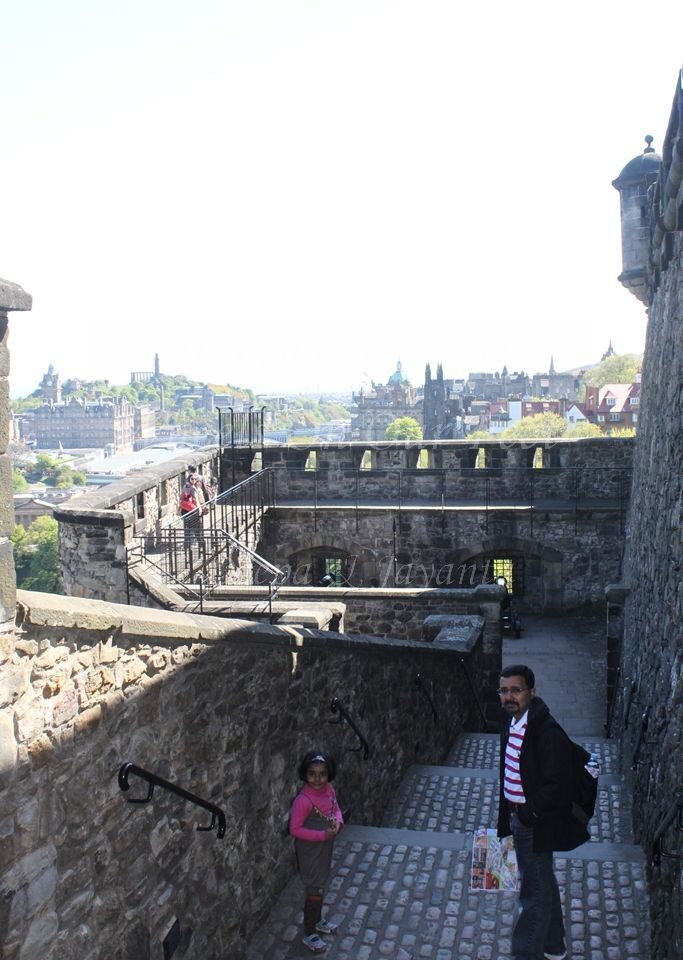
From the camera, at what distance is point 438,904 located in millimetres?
6230

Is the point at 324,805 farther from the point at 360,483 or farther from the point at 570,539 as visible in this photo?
the point at 360,483

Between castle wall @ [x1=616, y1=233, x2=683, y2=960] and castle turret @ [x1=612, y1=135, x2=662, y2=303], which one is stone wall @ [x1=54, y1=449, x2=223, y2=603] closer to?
castle wall @ [x1=616, y1=233, x2=683, y2=960]

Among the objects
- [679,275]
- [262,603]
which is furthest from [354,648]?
[679,275]

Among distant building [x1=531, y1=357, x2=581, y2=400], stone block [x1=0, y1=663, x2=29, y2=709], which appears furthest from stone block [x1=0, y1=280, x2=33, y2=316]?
distant building [x1=531, y1=357, x2=581, y2=400]

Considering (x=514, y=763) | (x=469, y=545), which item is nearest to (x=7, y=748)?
(x=514, y=763)

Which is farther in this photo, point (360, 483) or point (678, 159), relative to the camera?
point (360, 483)

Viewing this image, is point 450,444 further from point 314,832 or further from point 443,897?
point 314,832

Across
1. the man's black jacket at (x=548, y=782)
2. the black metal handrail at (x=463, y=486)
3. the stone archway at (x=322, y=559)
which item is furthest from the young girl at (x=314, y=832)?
the black metal handrail at (x=463, y=486)

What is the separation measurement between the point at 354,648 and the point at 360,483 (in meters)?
11.2

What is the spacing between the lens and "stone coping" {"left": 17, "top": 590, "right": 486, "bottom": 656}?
412 centimetres

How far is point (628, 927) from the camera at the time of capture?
5.85 metres

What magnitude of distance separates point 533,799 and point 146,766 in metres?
1.94

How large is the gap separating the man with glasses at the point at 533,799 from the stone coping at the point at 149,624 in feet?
5.49

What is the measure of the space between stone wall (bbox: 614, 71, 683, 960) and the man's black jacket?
0.52 metres
